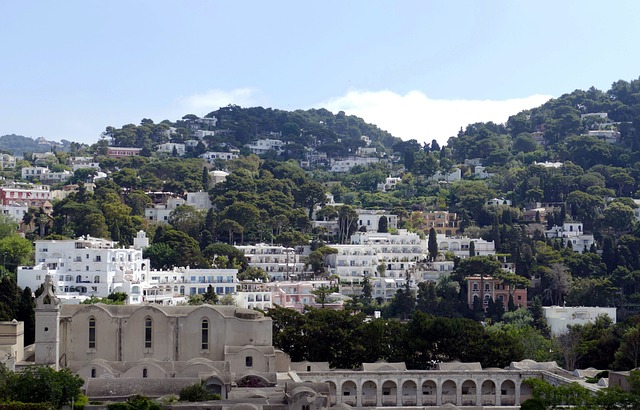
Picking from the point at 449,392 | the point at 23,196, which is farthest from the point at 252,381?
the point at 23,196

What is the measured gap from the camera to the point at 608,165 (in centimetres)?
11512

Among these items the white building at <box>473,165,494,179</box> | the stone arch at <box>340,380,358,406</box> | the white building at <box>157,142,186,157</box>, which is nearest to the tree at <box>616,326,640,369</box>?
the stone arch at <box>340,380,358,406</box>

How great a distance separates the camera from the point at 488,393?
50938 mm

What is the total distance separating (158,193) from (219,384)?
6063cm

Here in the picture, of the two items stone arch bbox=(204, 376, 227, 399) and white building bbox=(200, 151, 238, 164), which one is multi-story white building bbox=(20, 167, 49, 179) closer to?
white building bbox=(200, 151, 238, 164)

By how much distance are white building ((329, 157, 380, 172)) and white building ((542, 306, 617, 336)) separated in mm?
62493

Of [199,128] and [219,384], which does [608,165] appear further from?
[219,384]

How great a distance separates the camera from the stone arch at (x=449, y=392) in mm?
50969

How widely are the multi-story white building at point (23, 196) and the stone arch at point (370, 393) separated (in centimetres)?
5370

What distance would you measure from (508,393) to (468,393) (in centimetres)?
164

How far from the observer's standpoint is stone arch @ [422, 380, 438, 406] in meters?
50.7

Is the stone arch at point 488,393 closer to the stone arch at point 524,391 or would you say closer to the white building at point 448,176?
the stone arch at point 524,391

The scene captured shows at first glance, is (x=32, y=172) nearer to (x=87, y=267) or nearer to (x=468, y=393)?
(x=87, y=267)

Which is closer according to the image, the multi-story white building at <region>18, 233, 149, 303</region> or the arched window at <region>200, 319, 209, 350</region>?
the arched window at <region>200, 319, 209, 350</region>
